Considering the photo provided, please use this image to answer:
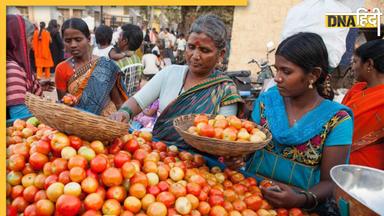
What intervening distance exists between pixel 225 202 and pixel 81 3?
1.20 meters

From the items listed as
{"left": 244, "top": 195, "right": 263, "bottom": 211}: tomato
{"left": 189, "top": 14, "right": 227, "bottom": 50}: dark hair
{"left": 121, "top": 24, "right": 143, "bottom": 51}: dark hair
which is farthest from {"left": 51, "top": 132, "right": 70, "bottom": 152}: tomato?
{"left": 121, "top": 24, "right": 143, "bottom": 51}: dark hair

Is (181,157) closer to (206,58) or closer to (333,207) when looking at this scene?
(206,58)

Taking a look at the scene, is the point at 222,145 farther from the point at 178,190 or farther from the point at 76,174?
the point at 76,174

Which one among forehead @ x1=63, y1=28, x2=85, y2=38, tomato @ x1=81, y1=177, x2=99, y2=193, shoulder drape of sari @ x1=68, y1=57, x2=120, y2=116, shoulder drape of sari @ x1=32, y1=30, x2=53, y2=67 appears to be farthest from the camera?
shoulder drape of sari @ x1=32, y1=30, x2=53, y2=67

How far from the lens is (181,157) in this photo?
6.91ft

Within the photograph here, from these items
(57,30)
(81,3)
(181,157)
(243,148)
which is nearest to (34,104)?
(81,3)

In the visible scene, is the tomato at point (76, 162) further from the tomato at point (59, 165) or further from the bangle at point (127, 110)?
the bangle at point (127, 110)

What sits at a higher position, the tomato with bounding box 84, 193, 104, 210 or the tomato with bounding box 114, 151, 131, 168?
the tomato with bounding box 114, 151, 131, 168

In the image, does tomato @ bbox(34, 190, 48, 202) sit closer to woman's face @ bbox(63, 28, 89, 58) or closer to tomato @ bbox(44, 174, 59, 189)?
tomato @ bbox(44, 174, 59, 189)

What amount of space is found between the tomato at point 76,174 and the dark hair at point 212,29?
1200 millimetres

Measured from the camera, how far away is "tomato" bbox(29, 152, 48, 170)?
1645 mm

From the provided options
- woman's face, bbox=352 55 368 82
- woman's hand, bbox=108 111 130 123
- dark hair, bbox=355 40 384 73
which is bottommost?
woman's hand, bbox=108 111 130 123

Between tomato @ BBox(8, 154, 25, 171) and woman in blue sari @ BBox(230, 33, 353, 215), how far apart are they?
129 cm

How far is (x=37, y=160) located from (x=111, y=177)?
406 millimetres
